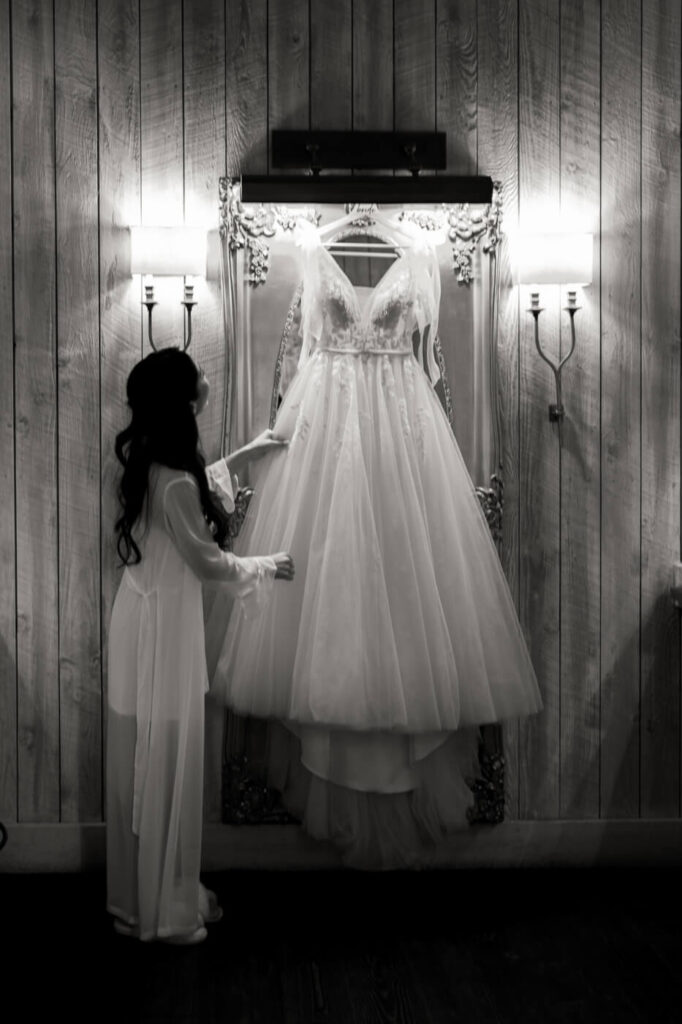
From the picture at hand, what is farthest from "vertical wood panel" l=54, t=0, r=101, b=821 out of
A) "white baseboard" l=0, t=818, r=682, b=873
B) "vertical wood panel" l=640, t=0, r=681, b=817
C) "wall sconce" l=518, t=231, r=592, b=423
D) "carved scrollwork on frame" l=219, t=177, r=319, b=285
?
"vertical wood panel" l=640, t=0, r=681, b=817

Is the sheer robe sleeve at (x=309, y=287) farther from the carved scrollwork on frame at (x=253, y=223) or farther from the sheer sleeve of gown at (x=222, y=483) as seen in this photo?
the sheer sleeve of gown at (x=222, y=483)

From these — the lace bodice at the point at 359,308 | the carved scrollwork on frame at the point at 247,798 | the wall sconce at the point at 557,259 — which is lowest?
the carved scrollwork on frame at the point at 247,798

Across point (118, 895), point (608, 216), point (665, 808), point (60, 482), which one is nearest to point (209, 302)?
point (60, 482)

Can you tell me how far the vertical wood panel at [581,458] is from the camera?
134 inches

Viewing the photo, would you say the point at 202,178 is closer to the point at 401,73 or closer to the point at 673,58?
the point at 401,73

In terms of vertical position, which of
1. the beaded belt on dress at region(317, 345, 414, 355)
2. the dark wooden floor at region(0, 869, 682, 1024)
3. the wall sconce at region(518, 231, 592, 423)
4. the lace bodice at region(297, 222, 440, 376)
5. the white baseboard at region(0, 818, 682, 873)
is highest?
the wall sconce at region(518, 231, 592, 423)

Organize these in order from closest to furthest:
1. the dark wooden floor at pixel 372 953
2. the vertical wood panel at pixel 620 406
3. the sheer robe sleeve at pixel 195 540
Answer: the dark wooden floor at pixel 372 953 < the sheer robe sleeve at pixel 195 540 < the vertical wood panel at pixel 620 406

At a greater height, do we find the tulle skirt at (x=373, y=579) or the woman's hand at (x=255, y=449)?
the woman's hand at (x=255, y=449)

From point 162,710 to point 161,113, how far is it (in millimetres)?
1853

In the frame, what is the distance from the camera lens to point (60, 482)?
3.39 m

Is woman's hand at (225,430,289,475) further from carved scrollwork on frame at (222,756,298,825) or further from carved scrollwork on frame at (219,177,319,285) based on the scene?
carved scrollwork on frame at (222,756,298,825)

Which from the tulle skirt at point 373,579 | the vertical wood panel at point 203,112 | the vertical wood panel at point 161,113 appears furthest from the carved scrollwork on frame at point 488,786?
the vertical wood panel at point 161,113

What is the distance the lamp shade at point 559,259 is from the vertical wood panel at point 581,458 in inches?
6.9

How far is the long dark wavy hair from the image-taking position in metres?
2.79
